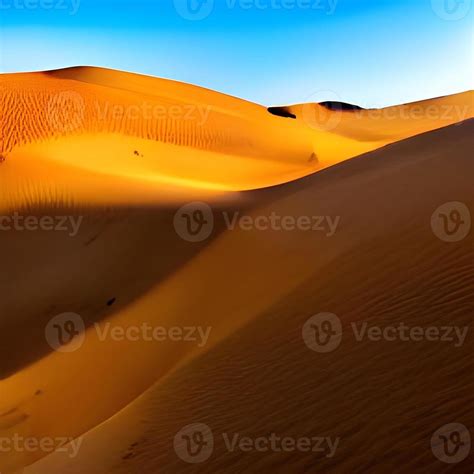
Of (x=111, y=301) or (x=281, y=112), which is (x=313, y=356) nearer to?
(x=111, y=301)

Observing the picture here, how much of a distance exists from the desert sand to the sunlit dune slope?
26 cm

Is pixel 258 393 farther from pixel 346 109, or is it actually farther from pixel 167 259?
pixel 346 109

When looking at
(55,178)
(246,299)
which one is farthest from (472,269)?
(55,178)

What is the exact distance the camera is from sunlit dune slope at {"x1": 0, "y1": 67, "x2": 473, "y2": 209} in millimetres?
15703

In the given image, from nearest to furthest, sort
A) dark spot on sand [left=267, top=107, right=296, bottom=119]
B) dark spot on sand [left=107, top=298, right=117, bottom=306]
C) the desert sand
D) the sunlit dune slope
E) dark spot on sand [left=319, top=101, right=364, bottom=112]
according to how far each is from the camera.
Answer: the desert sand → dark spot on sand [left=107, top=298, right=117, bottom=306] → the sunlit dune slope → dark spot on sand [left=267, top=107, right=296, bottom=119] → dark spot on sand [left=319, top=101, right=364, bottom=112]

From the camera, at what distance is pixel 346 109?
60094mm

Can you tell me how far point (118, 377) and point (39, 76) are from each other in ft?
103

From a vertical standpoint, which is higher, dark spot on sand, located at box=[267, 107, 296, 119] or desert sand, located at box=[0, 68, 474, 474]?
dark spot on sand, located at box=[267, 107, 296, 119]

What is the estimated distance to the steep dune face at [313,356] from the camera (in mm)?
4461

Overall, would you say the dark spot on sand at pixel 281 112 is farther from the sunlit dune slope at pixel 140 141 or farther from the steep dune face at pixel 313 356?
the steep dune face at pixel 313 356

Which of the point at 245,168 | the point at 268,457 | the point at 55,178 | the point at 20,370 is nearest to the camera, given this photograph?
the point at 268,457

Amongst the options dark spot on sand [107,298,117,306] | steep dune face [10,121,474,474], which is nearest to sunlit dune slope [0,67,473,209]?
dark spot on sand [107,298,117,306]

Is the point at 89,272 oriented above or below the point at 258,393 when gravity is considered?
above

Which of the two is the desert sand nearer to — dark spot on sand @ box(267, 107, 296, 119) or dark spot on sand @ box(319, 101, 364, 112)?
dark spot on sand @ box(267, 107, 296, 119)
